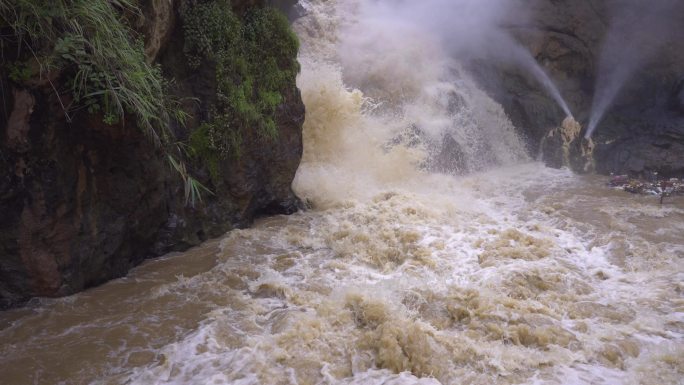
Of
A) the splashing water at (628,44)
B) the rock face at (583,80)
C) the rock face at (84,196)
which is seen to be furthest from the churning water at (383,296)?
the splashing water at (628,44)

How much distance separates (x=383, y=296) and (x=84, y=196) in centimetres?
311

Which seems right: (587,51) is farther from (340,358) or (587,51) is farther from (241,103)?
(340,358)

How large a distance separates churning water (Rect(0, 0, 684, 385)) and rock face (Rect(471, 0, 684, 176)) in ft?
9.09

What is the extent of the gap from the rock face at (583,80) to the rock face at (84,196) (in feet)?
25.6

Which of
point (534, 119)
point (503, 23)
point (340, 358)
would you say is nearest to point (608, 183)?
point (534, 119)

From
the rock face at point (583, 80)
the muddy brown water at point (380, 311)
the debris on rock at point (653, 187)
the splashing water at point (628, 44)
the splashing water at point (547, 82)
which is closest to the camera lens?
the muddy brown water at point (380, 311)

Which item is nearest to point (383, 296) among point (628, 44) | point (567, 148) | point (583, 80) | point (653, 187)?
point (653, 187)

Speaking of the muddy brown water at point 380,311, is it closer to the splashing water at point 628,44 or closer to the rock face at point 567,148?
the rock face at point 567,148

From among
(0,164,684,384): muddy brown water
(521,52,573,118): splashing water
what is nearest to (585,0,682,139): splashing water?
(521,52,573,118): splashing water

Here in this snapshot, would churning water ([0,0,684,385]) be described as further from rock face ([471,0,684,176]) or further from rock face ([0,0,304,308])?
rock face ([471,0,684,176])

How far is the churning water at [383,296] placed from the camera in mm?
3633

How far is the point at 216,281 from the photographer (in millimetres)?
5059

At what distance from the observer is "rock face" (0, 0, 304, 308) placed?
13.2 ft

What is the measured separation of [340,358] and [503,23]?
10814 millimetres
